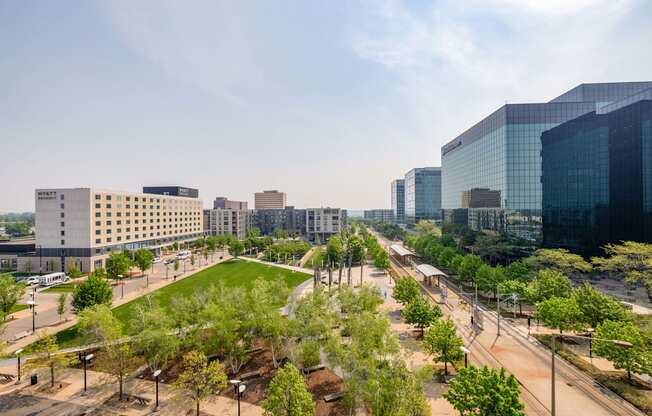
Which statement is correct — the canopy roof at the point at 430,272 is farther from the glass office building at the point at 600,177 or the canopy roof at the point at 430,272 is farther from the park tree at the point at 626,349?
the park tree at the point at 626,349

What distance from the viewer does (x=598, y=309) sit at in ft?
101

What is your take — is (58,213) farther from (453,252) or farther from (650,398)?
(650,398)

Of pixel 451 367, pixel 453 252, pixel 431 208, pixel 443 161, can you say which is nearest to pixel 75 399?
pixel 451 367

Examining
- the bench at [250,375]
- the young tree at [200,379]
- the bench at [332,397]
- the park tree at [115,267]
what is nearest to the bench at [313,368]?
the bench at [332,397]

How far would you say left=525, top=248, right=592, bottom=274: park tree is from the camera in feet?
158

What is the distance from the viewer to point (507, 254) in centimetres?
6450

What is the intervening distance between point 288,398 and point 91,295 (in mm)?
32493

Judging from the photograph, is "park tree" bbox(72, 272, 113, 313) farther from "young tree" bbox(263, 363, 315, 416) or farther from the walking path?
"young tree" bbox(263, 363, 315, 416)

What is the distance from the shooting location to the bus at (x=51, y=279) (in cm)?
5784

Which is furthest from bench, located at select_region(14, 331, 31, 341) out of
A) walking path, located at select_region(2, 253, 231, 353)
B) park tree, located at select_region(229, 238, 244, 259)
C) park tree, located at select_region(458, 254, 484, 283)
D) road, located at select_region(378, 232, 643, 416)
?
park tree, located at select_region(458, 254, 484, 283)

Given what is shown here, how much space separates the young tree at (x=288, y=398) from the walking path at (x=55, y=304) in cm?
2345

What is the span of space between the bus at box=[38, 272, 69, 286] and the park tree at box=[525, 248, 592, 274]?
298 ft

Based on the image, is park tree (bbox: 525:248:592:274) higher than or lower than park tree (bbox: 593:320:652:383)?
higher

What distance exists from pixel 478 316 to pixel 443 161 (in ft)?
258
